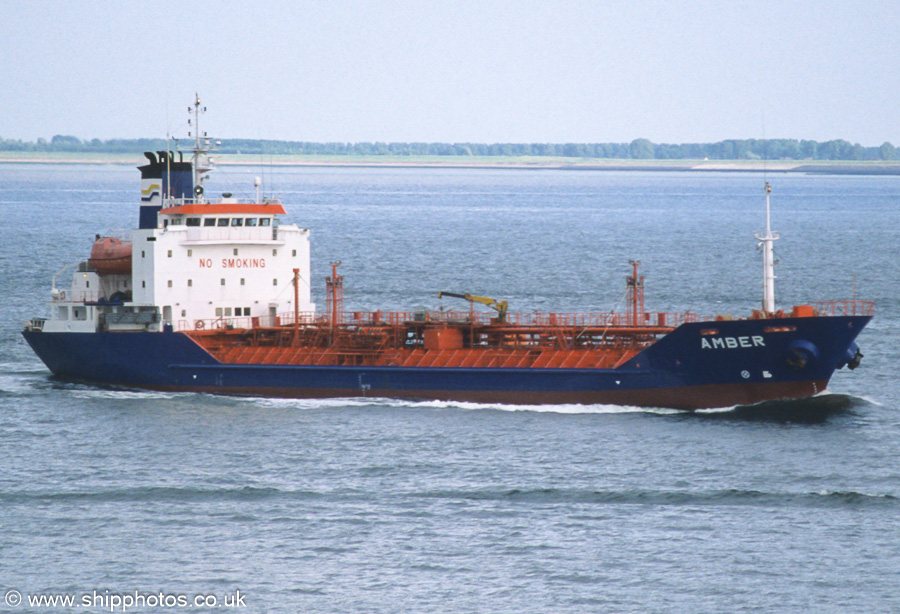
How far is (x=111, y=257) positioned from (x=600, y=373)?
53.8ft

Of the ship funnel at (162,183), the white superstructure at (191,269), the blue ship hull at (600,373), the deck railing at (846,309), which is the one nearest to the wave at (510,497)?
the blue ship hull at (600,373)

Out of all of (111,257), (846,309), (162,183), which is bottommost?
(846,309)

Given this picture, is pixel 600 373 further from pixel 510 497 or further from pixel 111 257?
pixel 111 257

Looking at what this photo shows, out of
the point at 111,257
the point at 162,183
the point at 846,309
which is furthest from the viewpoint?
the point at 162,183

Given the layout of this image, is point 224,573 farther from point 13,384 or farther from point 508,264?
point 508,264

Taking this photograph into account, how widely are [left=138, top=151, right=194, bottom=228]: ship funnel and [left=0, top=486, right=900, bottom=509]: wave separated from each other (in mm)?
14809

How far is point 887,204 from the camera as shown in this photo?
171 meters

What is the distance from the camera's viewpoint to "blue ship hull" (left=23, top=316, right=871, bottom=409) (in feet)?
108

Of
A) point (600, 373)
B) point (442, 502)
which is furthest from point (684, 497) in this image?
point (600, 373)

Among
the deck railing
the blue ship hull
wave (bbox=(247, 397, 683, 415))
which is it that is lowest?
wave (bbox=(247, 397, 683, 415))

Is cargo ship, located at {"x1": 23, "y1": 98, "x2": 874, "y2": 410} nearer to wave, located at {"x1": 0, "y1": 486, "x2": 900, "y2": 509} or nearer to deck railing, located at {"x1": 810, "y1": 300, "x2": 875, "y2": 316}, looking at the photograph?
deck railing, located at {"x1": 810, "y1": 300, "x2": 875, "y2": 316}

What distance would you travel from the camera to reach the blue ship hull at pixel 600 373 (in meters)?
33.1

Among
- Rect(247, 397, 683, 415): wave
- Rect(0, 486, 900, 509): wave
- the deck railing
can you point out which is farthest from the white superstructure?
the deck railing

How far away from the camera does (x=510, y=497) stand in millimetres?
26906
